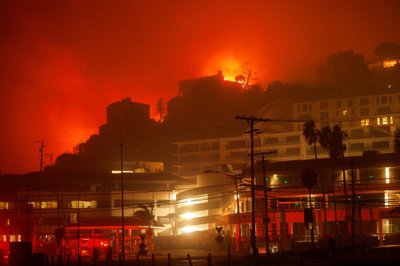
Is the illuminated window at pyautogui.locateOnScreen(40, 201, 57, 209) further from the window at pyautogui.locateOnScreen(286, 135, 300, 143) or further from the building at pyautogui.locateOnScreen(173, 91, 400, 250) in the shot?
the window at pyautogui.locateOnScreen(286, 135, 300, 143)

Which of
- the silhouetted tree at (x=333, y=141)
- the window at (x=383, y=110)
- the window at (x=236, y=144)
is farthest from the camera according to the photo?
the window at (x=236, y=144)

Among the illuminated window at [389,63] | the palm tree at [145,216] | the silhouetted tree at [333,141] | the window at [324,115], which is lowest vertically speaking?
the palm tree at [145,216]

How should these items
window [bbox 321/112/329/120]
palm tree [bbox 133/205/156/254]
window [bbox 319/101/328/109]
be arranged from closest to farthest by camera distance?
palm tree [bbox 133/205/156/254]
window [bbox 321/112/329/120]
window [bbox 319/101/328/109]

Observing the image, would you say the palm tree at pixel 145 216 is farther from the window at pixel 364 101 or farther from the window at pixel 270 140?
the window at pixel 364 101

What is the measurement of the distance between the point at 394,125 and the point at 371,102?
326 inches

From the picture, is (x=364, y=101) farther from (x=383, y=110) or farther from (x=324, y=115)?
(x=324, y=115)

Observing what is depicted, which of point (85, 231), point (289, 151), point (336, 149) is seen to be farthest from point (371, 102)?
point (85, 231)

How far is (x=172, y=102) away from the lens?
183 meters

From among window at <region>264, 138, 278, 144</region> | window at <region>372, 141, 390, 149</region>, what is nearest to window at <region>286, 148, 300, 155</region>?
window at <region>264, 138, 278, 144</region>

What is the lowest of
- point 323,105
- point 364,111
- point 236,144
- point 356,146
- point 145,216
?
point 145,216

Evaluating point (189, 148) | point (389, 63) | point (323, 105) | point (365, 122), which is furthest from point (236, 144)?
point (389, 63)

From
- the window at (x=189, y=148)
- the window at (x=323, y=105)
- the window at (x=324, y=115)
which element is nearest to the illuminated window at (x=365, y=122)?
the window at (x=324, y=115)

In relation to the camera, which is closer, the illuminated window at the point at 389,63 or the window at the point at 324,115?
the window at the point at 324,115

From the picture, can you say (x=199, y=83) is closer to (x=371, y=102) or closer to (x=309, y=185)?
(x=371, y=102)
